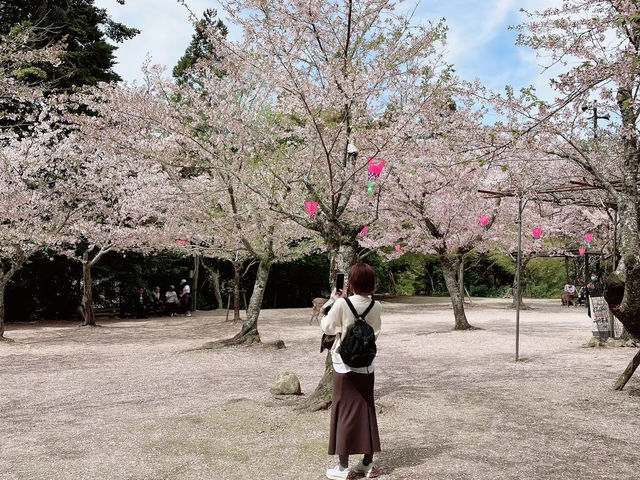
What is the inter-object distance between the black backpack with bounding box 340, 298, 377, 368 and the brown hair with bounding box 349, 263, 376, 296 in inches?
7.8

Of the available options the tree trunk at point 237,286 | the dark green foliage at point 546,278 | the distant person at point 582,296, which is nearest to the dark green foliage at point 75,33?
the tree trunk at point 237,286

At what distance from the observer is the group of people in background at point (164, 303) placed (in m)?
20.9

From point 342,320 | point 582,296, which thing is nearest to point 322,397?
point 342,320

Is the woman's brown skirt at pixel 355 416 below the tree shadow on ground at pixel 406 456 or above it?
above

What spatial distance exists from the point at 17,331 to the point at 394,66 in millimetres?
14246

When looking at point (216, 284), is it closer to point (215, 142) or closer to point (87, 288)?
point (87, 288)

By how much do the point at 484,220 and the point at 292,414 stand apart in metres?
9.85

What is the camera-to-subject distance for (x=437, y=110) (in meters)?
8.66

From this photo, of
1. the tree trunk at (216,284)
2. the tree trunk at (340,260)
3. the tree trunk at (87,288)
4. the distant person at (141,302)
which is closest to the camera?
the tree trunk at (340,260)

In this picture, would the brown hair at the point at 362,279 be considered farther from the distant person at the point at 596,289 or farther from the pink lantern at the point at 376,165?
the distant person at the point at 596,289

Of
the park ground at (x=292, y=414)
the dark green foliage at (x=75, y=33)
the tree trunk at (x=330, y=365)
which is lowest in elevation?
the park ground at (x=292, y=414)

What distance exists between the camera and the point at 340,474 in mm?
3719

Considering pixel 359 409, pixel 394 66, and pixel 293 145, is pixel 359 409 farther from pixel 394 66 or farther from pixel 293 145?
pixel 293 145

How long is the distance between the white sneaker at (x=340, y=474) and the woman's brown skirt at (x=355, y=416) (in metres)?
0.14
